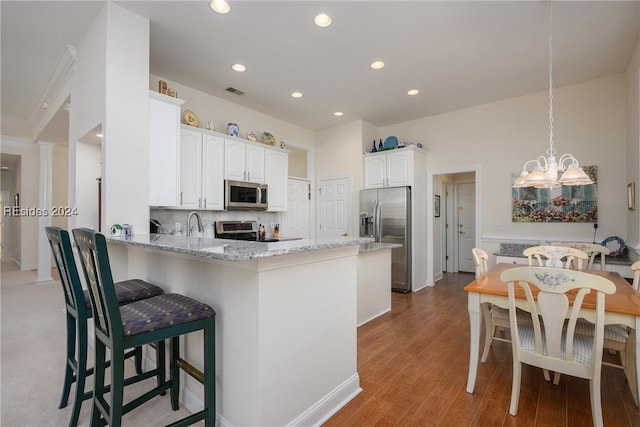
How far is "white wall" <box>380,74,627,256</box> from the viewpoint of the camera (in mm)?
3752

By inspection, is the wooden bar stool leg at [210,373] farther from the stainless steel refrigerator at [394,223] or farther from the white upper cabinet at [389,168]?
the white upper cabinet at [389,168]

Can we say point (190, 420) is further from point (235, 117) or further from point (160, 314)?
point (235, 117)

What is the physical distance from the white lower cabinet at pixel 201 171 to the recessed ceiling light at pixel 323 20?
2.10 metres

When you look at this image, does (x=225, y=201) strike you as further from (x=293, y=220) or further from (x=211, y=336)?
(x=211, y=336)

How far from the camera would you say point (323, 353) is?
1.73 meters

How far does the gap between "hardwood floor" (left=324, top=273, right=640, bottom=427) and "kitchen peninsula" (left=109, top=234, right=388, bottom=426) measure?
264 millimetres

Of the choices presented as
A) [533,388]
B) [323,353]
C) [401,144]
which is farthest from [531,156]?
[323,353]

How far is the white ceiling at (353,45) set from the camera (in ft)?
8.30

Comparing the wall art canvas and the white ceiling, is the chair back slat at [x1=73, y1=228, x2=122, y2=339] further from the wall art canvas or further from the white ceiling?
the wall art canvas

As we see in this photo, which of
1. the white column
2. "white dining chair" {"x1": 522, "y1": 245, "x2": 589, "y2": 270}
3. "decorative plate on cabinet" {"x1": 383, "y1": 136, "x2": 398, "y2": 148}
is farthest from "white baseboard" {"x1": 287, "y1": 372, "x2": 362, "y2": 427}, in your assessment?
the white column

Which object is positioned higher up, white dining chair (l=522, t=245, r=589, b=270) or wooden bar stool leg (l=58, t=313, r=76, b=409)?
white dining chair (l=522, t=245, r=589, b=270)

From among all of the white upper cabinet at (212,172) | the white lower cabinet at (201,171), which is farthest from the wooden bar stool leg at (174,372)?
the white upper cabinet at (212,172)

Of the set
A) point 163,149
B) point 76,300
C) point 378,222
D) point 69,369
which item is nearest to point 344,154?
point 378,222

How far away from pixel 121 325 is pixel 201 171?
297 cm
